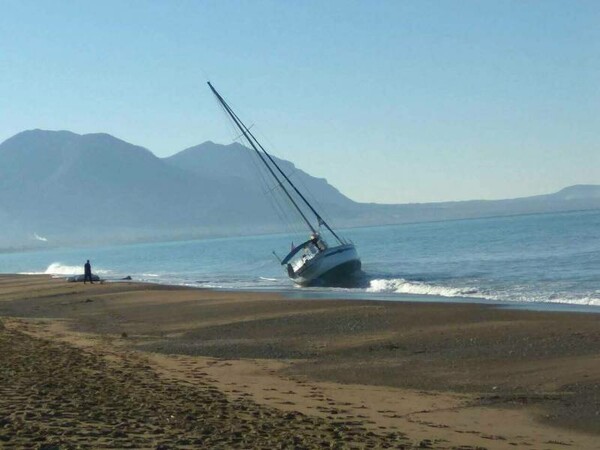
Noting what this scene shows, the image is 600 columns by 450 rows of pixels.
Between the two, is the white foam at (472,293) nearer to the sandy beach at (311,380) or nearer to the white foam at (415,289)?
the white foam at (415,289)

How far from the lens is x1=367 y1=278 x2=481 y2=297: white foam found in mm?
36531

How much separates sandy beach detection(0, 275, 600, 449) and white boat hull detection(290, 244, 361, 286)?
19286mm

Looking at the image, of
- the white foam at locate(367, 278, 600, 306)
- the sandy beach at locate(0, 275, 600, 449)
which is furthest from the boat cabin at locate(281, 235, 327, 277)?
the sandy beach at locate(0, 275, 600, 449)

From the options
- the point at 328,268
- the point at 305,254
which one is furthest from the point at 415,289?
the point at 305,254

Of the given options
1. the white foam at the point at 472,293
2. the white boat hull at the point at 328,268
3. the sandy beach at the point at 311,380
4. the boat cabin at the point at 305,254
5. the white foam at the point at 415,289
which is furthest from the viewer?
the boat cabin at the point at 305,254

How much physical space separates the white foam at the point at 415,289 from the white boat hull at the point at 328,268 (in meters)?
2.31

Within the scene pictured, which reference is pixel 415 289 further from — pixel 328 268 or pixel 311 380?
pixel 311 380

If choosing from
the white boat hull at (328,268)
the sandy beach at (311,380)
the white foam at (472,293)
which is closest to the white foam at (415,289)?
the white foam at (472,293)

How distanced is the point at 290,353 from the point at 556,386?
264 inches

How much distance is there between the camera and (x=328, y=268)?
161 feet

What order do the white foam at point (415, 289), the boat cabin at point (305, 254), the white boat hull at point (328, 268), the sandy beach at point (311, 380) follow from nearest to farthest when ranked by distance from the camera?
the sandy beach at point (311, 380) < the white foam at point (415, 289) < the white boat hull at point (328, 268) < the boat cabin at point (305, 254)

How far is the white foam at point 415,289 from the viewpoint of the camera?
3653 cm

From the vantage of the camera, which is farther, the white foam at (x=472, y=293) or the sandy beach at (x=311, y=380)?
the white foam at (x=472, y=293)

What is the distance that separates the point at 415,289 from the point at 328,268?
30.9ft
